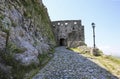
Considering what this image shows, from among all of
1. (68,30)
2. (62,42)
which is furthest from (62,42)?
(68,30)

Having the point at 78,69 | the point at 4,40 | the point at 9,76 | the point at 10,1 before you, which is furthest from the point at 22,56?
the point at 10,1

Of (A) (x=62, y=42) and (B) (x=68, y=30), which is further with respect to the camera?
(A) (x=62, y=42)

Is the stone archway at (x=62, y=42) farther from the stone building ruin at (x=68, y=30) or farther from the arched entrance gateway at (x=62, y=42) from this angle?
the stone building ruin at (x=68, y=30)

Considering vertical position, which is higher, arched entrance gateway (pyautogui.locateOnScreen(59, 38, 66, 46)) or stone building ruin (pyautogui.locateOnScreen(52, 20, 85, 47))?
stone building ruin (pyautogui.locateOnScreen(52, 20, 85, 47))

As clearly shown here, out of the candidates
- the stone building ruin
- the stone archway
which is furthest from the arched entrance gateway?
the stone building ruin

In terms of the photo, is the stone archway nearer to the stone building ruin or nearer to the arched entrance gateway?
the arched entrance gateway

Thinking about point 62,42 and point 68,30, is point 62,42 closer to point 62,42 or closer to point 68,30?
point 62,42

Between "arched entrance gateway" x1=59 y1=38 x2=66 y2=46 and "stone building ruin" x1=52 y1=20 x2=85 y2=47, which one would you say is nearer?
"stone building ruin" x1=52 y1=20 x2=85 y2=47

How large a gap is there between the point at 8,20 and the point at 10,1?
3.41 metres

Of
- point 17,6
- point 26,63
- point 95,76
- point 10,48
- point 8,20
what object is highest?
point 17,6

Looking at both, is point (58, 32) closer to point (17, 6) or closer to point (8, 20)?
point (17, 6)

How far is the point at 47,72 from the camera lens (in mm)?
14938

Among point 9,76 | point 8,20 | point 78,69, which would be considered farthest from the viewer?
point 78,69

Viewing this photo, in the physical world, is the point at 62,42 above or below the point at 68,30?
below
